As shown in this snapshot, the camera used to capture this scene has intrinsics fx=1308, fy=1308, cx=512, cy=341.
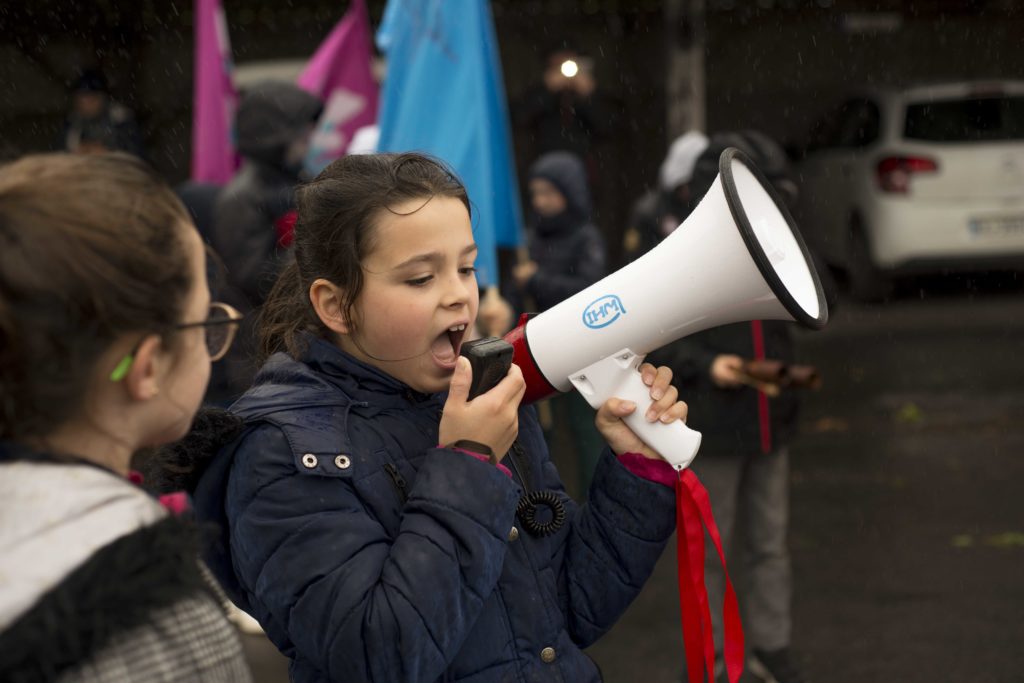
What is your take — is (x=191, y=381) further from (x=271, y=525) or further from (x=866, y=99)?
(x=866, y=99)

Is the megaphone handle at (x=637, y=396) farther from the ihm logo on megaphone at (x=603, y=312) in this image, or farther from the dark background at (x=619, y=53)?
the dark background at (x=619, y=53)

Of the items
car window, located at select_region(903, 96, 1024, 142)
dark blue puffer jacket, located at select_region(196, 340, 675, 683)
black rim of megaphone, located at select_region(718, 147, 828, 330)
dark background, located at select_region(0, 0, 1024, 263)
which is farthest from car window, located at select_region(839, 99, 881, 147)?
dark blue puffer jacket, located at select_region(196, 340, 675, 683)

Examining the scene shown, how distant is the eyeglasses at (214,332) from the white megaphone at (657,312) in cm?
60

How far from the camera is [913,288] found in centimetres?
1257

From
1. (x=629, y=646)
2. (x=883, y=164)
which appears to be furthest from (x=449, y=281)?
(x=883, y=164)

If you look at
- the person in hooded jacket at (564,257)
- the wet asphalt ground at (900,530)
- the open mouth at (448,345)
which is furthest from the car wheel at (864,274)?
the open mouth at (448,345)

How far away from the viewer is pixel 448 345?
2.03 meters

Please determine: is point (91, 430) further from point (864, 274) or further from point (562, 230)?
point (864, 274)

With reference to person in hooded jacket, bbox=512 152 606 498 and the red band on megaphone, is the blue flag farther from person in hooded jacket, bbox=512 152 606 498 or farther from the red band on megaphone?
the red band on megaphone

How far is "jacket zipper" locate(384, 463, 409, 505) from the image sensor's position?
6.27 feet

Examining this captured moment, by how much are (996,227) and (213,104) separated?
716 centimetres

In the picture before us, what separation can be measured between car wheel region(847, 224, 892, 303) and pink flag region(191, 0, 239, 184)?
677 cm

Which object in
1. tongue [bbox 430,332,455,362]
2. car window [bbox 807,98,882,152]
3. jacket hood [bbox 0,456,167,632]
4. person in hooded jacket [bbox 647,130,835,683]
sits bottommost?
car window [bbox 807,98,882,152]

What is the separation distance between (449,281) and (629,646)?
2.85 metres
